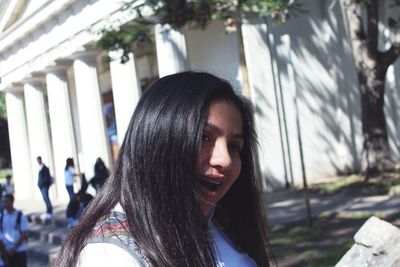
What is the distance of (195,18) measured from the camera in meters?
8.50

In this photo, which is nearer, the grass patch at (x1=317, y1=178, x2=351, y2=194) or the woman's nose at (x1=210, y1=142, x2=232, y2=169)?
the woman's nose at (x1=210, y1=142, x2=232, y2=169)

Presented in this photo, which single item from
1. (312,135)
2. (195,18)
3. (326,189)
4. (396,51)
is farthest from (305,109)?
(195,18)

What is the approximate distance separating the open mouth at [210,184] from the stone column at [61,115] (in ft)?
66.9

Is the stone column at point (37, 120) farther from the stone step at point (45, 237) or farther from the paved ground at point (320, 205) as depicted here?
the paved ground at point (320, 205)

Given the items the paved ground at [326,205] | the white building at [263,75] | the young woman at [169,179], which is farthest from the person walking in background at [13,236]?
the young woman at [169,179]

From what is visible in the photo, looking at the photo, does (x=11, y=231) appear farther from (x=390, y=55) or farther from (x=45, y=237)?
(x=390, y=55)

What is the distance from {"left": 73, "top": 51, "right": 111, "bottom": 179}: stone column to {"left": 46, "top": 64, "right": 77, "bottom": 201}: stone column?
2.10 meters

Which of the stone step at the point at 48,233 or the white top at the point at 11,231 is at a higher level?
the white top at the point at 11,231

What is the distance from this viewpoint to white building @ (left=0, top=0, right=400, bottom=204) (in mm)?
15883

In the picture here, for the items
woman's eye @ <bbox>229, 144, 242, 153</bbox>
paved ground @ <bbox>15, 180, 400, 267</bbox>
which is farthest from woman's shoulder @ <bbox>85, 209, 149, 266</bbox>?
paved ground @ <bbox>15, 180, 400, 267</bbox>

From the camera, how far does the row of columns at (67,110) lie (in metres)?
17.5

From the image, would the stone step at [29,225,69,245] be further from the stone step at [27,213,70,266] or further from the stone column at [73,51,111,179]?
the stone column at [73,51,111,179]

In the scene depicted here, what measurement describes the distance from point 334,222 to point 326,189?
4.19 meters

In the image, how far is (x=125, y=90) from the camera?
1766 centimetres
